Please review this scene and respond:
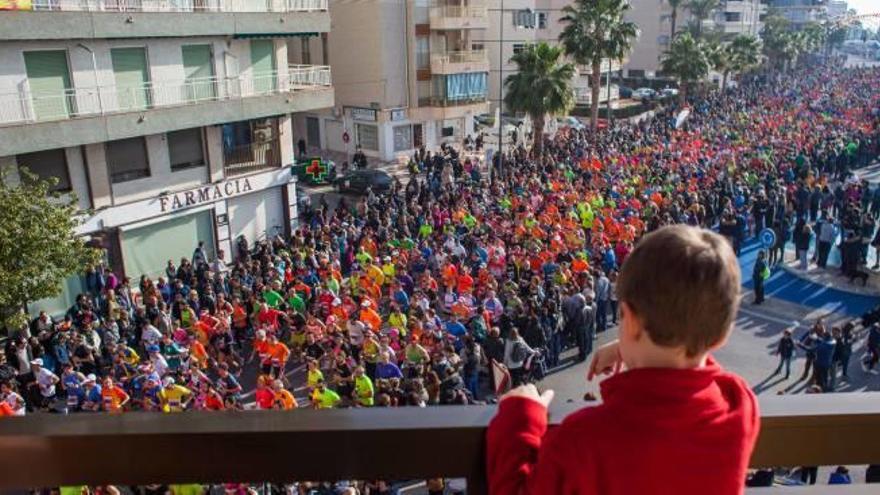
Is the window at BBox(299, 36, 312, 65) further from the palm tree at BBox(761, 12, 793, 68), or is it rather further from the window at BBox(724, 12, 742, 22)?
the window at BBox(724, 12, 742, 22)

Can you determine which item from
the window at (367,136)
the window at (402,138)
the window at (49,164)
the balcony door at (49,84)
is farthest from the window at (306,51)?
the window at (49,164)

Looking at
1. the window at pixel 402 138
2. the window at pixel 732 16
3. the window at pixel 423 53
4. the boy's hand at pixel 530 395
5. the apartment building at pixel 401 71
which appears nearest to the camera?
the boy's hand at pixel 530 395

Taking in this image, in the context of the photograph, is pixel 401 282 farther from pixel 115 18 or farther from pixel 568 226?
pixel 115 18

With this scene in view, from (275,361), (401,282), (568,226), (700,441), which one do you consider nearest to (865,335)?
(568,226)

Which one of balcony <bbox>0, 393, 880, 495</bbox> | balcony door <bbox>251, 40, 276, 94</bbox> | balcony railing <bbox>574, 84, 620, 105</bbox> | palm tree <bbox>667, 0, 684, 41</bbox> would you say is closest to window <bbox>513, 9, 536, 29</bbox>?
balcony railing <bbox>574, 84, 620, 105</bbox>

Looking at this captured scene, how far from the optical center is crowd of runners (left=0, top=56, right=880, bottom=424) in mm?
13250

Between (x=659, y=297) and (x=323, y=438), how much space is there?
0.79 m

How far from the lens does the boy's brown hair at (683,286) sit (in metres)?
1.52

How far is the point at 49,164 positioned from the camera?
68.0ft

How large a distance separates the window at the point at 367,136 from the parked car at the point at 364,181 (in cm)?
889

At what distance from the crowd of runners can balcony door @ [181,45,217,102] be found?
4976mm

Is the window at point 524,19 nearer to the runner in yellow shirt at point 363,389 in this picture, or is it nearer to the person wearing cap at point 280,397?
the runner in yellow shirt at point 363,389

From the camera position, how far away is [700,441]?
5.02 feet

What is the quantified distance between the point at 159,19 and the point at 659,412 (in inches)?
921
